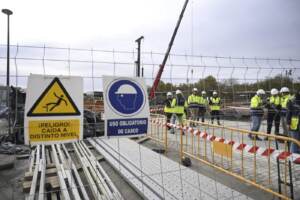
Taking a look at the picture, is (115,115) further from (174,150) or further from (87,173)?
(174,150)

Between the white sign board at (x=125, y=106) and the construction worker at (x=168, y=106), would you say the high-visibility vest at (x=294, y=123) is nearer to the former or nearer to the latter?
the white sign board at (x=125, y=106)

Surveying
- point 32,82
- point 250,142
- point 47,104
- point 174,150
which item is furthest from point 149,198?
point 250,142

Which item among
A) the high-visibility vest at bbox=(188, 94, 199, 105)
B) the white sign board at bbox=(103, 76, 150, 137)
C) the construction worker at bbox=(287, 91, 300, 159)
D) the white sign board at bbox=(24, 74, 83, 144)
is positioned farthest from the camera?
the high-visibility vest at bbox=(188, 94, 199, 105)

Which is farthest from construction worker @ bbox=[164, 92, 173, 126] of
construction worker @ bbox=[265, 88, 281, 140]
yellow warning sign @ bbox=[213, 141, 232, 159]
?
yellow warning sign @ bbox=[213, 141, 232, 159]

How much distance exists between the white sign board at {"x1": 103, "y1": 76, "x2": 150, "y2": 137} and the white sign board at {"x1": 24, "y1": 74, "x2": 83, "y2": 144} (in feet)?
1.11

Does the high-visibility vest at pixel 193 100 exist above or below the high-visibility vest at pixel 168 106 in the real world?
above

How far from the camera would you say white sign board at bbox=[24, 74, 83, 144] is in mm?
2577

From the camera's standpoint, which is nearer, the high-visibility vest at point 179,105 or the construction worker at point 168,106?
the high-visibility vest at point 179,105

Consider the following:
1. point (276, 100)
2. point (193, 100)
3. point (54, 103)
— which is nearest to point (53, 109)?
point (54, 103)

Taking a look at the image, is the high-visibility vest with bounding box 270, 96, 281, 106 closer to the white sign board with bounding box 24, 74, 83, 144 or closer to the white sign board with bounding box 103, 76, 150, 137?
the white sign board with bounding box 103, 76, 150, 137

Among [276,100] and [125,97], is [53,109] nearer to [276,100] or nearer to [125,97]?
[125,97]

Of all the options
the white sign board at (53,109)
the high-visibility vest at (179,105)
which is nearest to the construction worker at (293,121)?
the high-visibility vest at (179,105)

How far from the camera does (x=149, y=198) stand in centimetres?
412

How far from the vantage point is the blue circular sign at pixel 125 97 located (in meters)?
2.99
